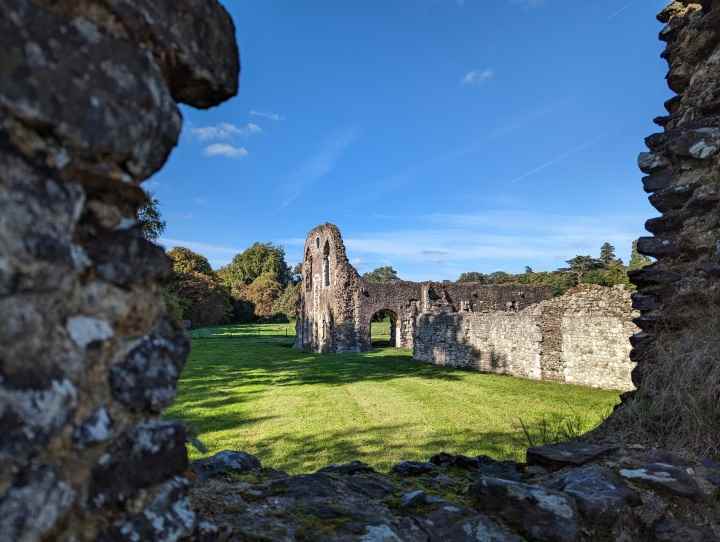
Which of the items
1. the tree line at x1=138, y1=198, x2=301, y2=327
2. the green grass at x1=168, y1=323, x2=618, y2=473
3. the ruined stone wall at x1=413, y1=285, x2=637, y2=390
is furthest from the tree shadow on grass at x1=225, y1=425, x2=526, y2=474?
the tree line at x1=138, y1=198, x2=301, y2=327

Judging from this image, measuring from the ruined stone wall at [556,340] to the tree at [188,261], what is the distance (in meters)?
33.9

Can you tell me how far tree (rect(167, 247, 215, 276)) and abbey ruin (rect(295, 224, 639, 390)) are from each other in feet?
68.5

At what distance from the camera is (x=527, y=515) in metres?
2.04

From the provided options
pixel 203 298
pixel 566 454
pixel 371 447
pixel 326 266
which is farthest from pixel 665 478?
pixel 203 298

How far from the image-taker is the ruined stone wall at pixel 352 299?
80.8 ft

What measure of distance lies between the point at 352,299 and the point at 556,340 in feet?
43.1

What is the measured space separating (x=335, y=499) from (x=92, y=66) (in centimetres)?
199

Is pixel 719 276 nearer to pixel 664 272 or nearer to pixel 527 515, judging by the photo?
pixel 664 272

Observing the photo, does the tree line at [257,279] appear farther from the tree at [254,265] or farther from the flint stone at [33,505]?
the flint stone at [33,505]

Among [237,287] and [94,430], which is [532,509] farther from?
[237,287]

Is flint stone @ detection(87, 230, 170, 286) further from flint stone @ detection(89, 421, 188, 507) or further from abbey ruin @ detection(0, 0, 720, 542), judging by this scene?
flint stone @ detection(89, 421, 188, 507)

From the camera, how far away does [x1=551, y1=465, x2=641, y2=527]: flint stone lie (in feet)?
6.84

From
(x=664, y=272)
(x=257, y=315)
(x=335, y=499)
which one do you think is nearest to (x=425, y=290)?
(x=664, y=272)

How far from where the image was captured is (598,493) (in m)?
2.19
